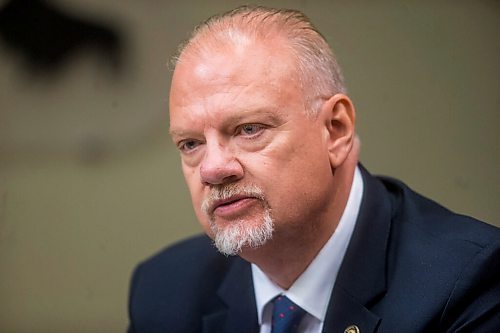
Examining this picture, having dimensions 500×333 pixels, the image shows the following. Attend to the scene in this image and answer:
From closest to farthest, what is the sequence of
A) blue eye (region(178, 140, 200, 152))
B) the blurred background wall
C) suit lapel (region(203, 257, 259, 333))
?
blue eye (region(178, 140, 200, 152))
suit lapel (region(203, 257, 259, 333))
the blurred background wall

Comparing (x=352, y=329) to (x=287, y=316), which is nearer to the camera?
(x=352, y=329)

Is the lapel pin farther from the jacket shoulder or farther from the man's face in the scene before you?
the jacket shoulder

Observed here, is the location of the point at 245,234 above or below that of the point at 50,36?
below

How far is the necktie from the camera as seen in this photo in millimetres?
1563

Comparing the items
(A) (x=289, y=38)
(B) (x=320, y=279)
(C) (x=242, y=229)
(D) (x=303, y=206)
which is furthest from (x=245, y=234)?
(A) (x=289, y=38)

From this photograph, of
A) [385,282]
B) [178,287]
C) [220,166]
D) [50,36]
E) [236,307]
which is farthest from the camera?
[50,36]

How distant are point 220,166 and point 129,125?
2.98ft

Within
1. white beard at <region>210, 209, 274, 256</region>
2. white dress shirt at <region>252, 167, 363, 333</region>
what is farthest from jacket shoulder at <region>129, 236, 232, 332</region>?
white beard at <region>210, 209, 274, 256</region>

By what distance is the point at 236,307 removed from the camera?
1682 millimetres

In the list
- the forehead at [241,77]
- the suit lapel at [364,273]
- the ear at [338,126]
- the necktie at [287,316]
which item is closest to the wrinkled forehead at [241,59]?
the forehead at [241,77]

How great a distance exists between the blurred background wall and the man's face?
2.50 ft

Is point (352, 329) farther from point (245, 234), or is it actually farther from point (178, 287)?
point (178, 287)

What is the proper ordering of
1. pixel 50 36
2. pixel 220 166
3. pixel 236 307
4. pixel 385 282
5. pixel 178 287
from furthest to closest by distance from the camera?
pixel 50 36
pixel 178 287
pixel 236 307
pixel 385 282
pixel 220 166

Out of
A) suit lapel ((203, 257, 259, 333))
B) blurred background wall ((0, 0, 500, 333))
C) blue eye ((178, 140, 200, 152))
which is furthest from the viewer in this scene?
blurred background wall ((0, 0, 500, 333))
